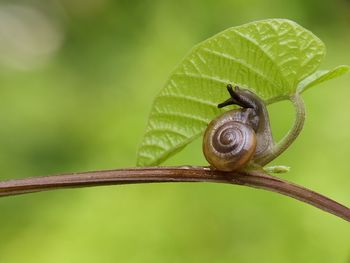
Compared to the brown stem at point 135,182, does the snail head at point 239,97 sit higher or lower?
higher

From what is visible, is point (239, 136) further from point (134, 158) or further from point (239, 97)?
point (134, 158)

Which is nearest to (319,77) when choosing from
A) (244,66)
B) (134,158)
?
(244,66)

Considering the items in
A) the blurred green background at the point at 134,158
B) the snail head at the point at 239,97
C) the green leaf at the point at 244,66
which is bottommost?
the snail head at the point at 239,97

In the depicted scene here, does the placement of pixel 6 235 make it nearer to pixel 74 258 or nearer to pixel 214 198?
pixel 74 258

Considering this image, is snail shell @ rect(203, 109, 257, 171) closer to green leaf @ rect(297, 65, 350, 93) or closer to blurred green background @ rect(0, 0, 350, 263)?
green leaf @ rect(297, 65, 350, 93)

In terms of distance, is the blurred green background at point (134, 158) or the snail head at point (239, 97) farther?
the blurred green background at point (134, 158)

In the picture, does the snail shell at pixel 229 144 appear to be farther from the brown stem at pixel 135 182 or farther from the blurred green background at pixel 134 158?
the blurred green background at pixel 134 158

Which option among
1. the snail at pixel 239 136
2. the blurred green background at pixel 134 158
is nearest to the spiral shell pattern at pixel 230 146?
the snail at pixel 239 136

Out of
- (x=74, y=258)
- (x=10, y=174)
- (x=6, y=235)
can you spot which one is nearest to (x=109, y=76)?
(x=10, y=174)
